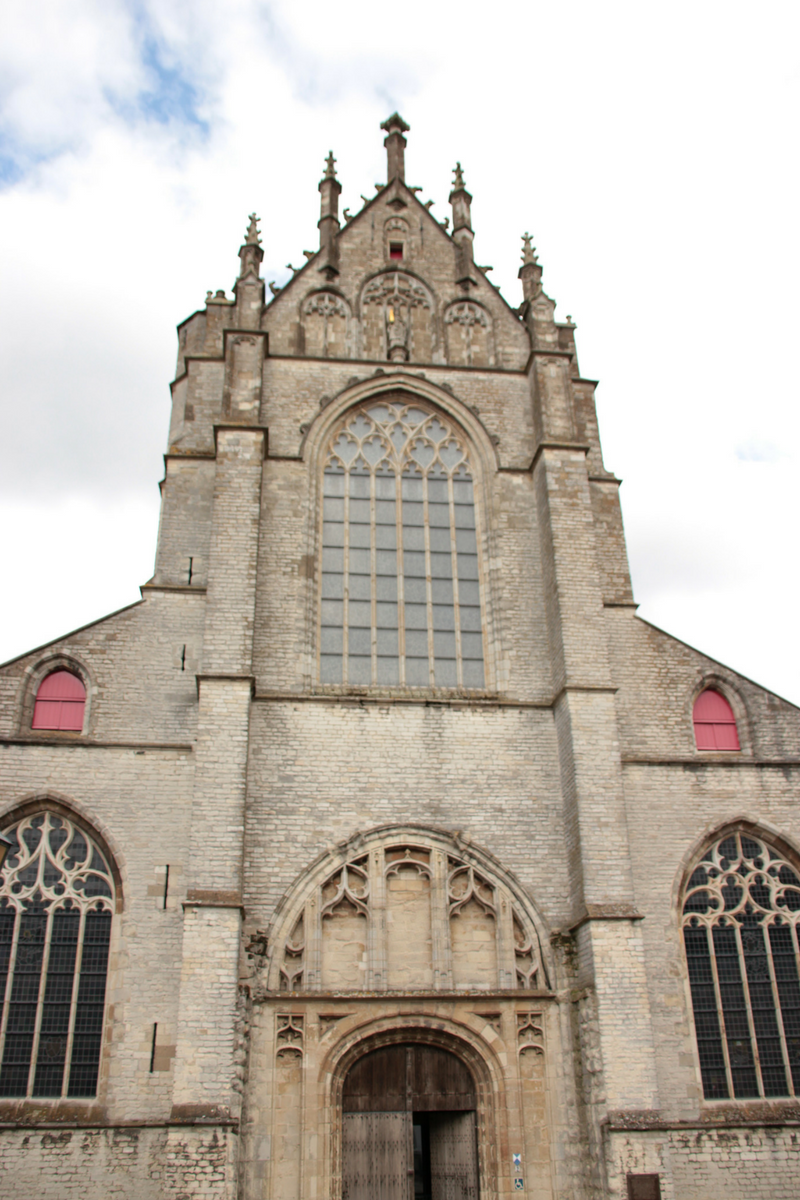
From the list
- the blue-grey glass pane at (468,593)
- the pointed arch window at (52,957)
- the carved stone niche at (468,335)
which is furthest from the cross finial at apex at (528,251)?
the pointed arch window at (52,957)

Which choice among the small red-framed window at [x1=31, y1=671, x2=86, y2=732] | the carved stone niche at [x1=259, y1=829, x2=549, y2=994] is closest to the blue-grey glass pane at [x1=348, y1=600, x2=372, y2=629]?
the carved stone niche at [x1=259, y1=829, x2=549, y2=994]

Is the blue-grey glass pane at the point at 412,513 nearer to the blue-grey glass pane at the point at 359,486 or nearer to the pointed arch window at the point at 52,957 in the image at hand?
the blue-grey glass pane at the point at 359,486

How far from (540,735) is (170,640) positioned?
5.22 meters

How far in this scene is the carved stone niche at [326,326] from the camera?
15844 millimetres

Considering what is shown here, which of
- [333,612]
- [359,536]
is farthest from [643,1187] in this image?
[359,536]

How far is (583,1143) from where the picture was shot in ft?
35.5

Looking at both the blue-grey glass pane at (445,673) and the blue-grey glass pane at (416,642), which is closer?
the blue-grey glass pane at (445,673)

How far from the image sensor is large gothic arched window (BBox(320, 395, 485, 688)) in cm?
1370

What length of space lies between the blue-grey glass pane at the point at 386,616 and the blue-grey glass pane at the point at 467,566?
118 centimetres

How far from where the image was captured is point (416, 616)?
14039 millimetres

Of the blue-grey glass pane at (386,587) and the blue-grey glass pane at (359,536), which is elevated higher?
the blue-grey glass pane at (359,536)

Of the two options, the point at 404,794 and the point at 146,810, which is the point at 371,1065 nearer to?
the point at 404,794

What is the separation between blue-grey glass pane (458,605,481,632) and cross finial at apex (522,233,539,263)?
6898 millimetres

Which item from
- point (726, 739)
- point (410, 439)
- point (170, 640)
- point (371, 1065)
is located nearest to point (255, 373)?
point (410, 439)
